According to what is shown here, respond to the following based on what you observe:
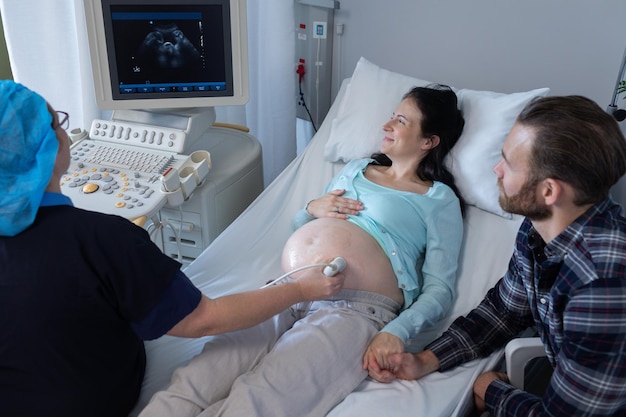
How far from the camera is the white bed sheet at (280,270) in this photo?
1.14 meters

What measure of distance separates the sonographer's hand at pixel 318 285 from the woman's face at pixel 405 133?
1.90 feet

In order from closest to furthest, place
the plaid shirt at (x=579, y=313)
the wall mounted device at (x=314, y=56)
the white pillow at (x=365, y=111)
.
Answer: the plaid shirt at (x=579, y=313) < the white pillow at (x=365, y=111) < the wall mounted device at (x=314, y=56)

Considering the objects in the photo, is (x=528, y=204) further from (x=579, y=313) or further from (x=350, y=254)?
(x=350, y=254)

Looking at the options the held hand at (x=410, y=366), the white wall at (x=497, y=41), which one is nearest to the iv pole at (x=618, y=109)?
the white wall at (x=497, y=41)

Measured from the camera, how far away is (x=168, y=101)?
175 cm

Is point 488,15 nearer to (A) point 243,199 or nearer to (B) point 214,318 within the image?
(A) point 243,199

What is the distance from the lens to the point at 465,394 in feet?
3.88

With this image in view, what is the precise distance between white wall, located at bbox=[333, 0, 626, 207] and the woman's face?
673 millimetres

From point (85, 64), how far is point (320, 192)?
107cm

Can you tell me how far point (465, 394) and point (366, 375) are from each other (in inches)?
9.0

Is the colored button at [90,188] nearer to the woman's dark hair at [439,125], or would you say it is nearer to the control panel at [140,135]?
the control panel at [140,135]

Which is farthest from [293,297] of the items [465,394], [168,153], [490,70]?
[490,70]

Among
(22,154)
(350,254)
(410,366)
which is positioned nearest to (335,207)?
(350,254)

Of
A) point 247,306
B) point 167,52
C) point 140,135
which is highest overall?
point 167,52
